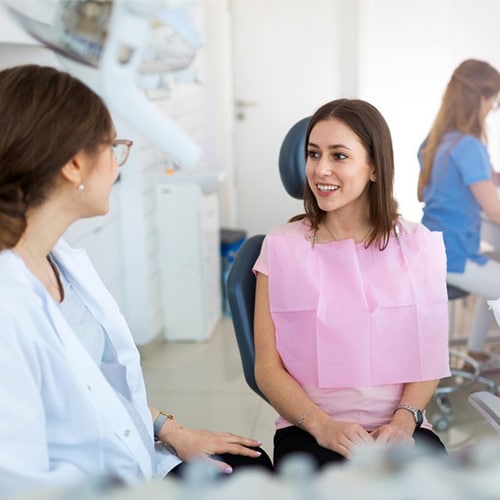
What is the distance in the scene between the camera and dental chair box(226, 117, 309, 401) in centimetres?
151

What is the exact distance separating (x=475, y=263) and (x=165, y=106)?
135 centimetres

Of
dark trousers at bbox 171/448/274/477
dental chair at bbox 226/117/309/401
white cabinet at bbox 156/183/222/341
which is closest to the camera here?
dark trousers at bbox 171/448/274/477

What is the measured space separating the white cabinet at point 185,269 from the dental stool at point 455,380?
1064 mm

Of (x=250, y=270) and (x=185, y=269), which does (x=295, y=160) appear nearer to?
(x=250, y=270)

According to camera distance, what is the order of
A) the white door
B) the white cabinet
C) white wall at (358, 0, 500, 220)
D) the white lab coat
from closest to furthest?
the white lab coat < white wall at (358, 0, 500, 220) < the white cabinet < the white door

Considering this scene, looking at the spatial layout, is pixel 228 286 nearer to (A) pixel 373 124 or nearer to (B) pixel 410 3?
(A) pixel 373 124

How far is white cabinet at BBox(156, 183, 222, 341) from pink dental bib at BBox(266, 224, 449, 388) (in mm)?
1641

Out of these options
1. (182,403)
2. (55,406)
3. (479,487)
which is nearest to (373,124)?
(55,406)

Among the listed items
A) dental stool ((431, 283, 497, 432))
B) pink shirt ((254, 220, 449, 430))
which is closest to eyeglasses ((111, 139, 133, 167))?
pink shirt ((254, 220, 449, 430))

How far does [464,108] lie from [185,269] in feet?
4.81

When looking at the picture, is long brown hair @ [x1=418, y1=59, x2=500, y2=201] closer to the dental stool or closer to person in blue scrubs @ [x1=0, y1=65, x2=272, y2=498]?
the dental stool

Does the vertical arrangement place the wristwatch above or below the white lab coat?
below

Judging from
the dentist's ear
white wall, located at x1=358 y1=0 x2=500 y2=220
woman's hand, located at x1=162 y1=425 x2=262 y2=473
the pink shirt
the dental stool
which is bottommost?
the dental stool

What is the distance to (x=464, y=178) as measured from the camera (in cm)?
213
